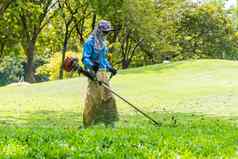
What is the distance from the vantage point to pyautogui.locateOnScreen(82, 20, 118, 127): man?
39.0ft

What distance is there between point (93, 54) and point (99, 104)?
1.06 metres

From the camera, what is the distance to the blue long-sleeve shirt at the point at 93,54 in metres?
11.8

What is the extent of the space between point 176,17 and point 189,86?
108 ft

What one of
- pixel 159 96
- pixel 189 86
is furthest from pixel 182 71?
pixel 159 96

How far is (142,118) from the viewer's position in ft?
58.1

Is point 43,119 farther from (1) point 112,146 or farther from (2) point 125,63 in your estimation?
(2) point 125,63

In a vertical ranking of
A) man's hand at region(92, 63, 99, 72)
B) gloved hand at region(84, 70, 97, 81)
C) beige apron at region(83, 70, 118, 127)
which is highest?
man's hand at region(92, 63, 99, 72)

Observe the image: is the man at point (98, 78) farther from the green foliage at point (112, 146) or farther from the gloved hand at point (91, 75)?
the green foliage at point (112, 146)

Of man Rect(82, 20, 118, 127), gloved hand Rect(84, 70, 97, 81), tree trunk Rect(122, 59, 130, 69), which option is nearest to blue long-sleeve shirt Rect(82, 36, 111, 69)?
man Rect(82, 20, 118, 127)

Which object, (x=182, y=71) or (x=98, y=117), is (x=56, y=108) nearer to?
(x=98, y=117)

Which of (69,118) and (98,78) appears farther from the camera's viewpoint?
(69,118)

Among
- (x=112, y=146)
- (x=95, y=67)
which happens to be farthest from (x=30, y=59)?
(x=112, y=146)

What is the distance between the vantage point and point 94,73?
11.9 m

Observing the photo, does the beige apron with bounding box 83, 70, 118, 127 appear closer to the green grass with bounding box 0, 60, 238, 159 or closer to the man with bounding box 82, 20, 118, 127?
the man with bounding box 82, 20, 118, 127
